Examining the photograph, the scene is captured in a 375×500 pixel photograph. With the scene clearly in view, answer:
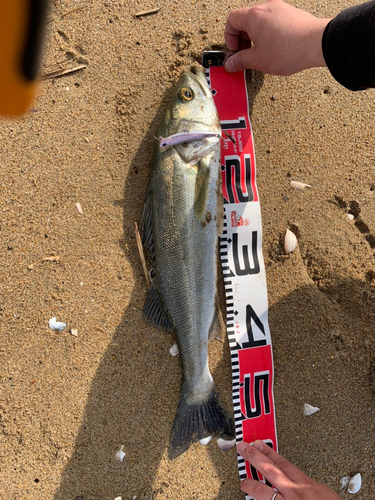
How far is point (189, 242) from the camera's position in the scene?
253cm

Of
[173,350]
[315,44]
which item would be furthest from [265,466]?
[315,44]

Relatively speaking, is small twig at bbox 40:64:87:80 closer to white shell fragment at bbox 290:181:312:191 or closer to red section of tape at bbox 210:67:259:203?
red section of tape at bbox 210:67:259:203

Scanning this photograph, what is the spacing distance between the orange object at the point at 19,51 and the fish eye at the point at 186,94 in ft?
3.93

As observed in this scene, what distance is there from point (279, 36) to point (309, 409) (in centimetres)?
278

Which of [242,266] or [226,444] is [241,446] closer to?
[226,444]

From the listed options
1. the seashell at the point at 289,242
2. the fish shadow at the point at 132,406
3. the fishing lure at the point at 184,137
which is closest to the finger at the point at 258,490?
the fish shadow at the point at 132,406

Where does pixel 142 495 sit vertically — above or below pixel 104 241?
below

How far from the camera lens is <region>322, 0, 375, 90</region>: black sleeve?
6.40 ft

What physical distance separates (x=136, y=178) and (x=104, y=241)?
1.86 feet

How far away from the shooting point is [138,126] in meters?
2.79

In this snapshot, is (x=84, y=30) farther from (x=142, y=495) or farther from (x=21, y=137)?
(x=142, y=495)

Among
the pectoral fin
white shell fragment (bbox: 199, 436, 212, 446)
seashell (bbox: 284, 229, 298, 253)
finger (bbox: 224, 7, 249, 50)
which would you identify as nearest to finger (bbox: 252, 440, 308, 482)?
white shell fragment (bbox: 199, 436, 212, 446)

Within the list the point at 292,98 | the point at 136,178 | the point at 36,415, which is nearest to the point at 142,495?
the point at 36,415

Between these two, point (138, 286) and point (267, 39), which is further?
point (138, 286)
